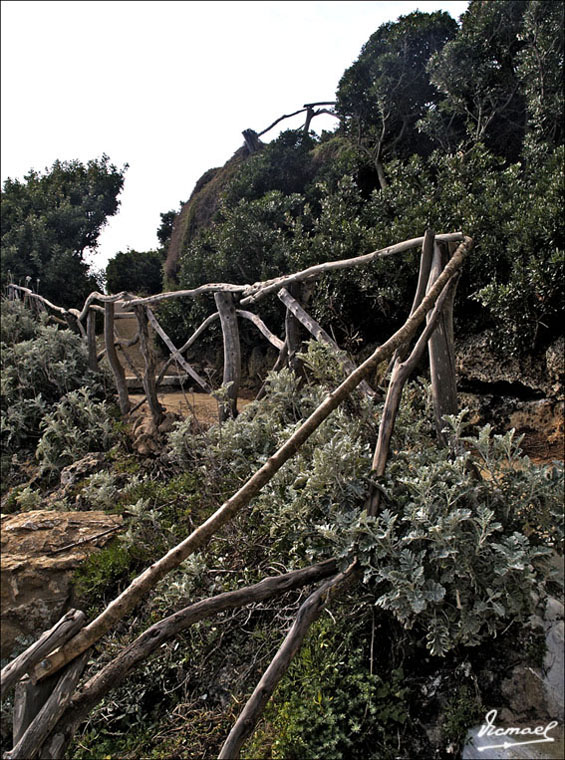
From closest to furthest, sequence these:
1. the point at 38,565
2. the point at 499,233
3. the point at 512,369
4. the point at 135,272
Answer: the point at 38,565 → the point at 512,369 → the point at 499,233 → the point at 135,272

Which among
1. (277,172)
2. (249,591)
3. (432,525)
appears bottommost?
(249,591)

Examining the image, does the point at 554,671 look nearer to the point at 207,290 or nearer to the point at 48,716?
the point at 48,716

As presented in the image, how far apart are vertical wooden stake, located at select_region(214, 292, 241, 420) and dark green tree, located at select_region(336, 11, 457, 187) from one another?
13.0 ft

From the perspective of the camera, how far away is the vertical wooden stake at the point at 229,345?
3500 mm

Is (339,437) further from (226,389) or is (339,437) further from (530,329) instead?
(530,329)

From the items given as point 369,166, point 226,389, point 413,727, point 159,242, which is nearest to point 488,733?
point 413,727

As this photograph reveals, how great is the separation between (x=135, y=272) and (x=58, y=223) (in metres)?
2.08

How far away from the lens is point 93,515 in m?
2.99

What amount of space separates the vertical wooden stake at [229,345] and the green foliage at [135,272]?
5.76m

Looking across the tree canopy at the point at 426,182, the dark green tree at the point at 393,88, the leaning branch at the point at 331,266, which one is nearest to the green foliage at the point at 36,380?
the tree canopy at the point at 426,182

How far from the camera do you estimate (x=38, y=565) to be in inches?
102

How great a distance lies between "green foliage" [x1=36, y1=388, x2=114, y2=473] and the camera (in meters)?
4.05

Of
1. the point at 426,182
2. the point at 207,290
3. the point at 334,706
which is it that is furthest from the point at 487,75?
the point at 334,706

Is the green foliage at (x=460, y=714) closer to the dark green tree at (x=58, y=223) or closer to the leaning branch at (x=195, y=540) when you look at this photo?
the leaning branch at (x=195, y=540)
